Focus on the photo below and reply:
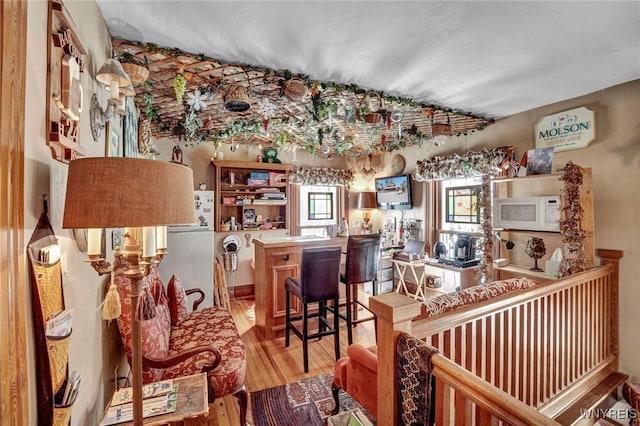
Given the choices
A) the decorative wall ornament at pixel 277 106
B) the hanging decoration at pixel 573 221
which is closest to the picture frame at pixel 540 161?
the hanging decoration at pixel 573 221

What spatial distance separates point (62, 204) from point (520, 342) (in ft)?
8.43

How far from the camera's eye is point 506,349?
1746 mm

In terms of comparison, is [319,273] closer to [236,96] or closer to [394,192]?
[236,96]

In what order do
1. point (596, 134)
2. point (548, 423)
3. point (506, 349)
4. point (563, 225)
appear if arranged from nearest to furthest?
point (548, 423)
point (506, 349)
point (563, 225)
point (596, 134)

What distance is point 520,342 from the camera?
1.84 metres

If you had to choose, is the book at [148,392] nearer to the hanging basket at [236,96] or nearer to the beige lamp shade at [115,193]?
the beige lamp shade at [115,193]

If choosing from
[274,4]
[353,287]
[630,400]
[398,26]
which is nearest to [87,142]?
[274,4]

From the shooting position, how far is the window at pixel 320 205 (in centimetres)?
594

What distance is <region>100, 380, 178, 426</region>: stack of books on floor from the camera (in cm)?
135

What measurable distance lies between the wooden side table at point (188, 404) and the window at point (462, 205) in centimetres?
398

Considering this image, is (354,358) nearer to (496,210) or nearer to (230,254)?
(496,210)

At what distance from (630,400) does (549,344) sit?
927 mm

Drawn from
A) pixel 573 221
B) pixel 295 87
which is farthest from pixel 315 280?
pixel 573 221

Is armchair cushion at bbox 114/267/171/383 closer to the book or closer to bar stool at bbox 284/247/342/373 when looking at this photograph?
the book
